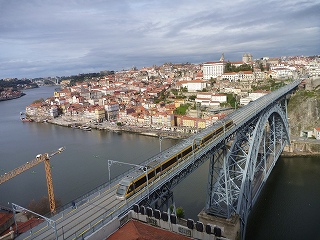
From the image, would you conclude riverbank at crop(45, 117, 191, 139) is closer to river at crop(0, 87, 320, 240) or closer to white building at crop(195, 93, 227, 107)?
river at crop(0, 87, 320, 240)

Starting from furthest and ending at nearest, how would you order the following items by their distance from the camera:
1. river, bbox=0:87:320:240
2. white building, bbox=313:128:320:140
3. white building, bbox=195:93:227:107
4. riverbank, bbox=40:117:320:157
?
white building, bbox=195:93:227:107
white building, bbox=313:128:320:140
riverbank, bbox=40:117:320:157
river, bbox=0:87:320:240

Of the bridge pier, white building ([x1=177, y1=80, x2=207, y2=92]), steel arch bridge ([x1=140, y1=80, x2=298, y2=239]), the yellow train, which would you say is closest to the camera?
the yellow train

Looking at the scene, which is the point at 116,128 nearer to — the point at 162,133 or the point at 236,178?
the point at 162,133

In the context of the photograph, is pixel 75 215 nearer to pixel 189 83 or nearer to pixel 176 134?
pixel 176 134

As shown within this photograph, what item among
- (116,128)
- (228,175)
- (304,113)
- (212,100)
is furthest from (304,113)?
(116,128)

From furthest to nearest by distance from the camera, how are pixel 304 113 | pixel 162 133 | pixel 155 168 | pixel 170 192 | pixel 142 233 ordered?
pixel 162 133
pixel 304 113
pixel 170 192
pixel 155 168
pixel 142 233

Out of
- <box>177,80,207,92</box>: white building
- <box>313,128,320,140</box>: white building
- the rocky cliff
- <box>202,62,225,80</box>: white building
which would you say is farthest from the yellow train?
<box>202,62,225,80</box>: white building
